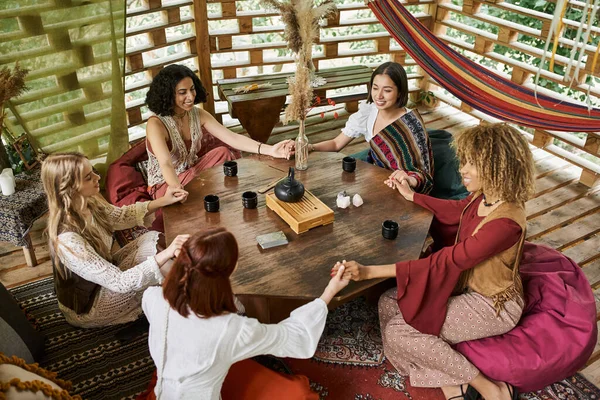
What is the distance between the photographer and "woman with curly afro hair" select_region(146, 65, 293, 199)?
9.25 feet

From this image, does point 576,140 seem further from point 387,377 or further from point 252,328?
point 252,328

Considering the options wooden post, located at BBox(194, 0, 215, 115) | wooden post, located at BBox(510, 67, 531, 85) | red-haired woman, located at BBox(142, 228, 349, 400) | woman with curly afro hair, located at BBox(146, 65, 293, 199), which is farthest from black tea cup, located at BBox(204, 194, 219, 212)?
wooden post, located at BBox(510, 67, 531, 85)

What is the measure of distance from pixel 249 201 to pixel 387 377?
0.97m

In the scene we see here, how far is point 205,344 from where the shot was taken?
1.55 meters

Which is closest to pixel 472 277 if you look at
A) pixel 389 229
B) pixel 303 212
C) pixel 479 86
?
pixel 389 229

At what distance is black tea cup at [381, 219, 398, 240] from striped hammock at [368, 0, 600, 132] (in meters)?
1.54

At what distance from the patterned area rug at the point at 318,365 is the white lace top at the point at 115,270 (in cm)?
13

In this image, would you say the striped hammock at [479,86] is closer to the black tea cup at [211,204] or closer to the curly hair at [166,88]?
the curly hair at [166,88]

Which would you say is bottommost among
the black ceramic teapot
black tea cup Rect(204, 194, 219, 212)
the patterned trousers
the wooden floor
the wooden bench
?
the wooden floor

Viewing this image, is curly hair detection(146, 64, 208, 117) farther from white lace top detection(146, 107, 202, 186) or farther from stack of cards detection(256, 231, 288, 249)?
stack of cards detection(256, 231, 288, 249)

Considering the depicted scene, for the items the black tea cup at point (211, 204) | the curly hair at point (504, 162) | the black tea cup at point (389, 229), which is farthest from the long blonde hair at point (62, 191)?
the curly hair at point (504, 162)

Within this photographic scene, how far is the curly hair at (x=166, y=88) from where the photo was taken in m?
2.82

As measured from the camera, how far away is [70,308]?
2291mm

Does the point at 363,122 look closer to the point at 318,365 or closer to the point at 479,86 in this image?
the point at 479,86
